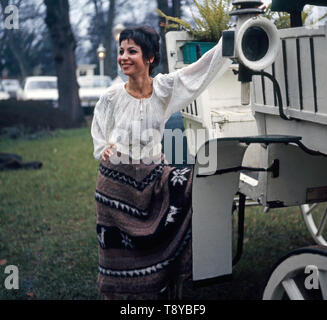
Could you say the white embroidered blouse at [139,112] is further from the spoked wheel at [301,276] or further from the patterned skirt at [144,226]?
the spoked wheel at [301,276]

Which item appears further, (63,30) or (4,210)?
(63,30)

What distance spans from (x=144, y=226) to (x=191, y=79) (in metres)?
0.79

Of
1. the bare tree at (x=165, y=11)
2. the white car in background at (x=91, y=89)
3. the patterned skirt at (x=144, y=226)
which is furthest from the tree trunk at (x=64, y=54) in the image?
the patterned skirt at (x=144, y=226)

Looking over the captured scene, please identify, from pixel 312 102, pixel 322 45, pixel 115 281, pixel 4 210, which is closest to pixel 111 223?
pixel 115 281

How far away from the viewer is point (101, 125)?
2422 mm

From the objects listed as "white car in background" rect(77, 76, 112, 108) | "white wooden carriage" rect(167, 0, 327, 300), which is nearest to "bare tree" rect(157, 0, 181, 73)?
"white wooden carriage" rect(167, 0, 327, 300)

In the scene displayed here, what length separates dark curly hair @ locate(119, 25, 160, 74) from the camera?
2.34 metres

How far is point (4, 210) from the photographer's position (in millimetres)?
5297

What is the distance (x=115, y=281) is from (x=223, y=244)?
593mm

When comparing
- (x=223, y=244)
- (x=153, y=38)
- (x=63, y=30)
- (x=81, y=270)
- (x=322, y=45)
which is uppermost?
(x=63, y=30)

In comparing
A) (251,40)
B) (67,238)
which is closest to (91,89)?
(67,238)

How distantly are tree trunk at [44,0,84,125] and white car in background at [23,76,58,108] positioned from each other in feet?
15.2
